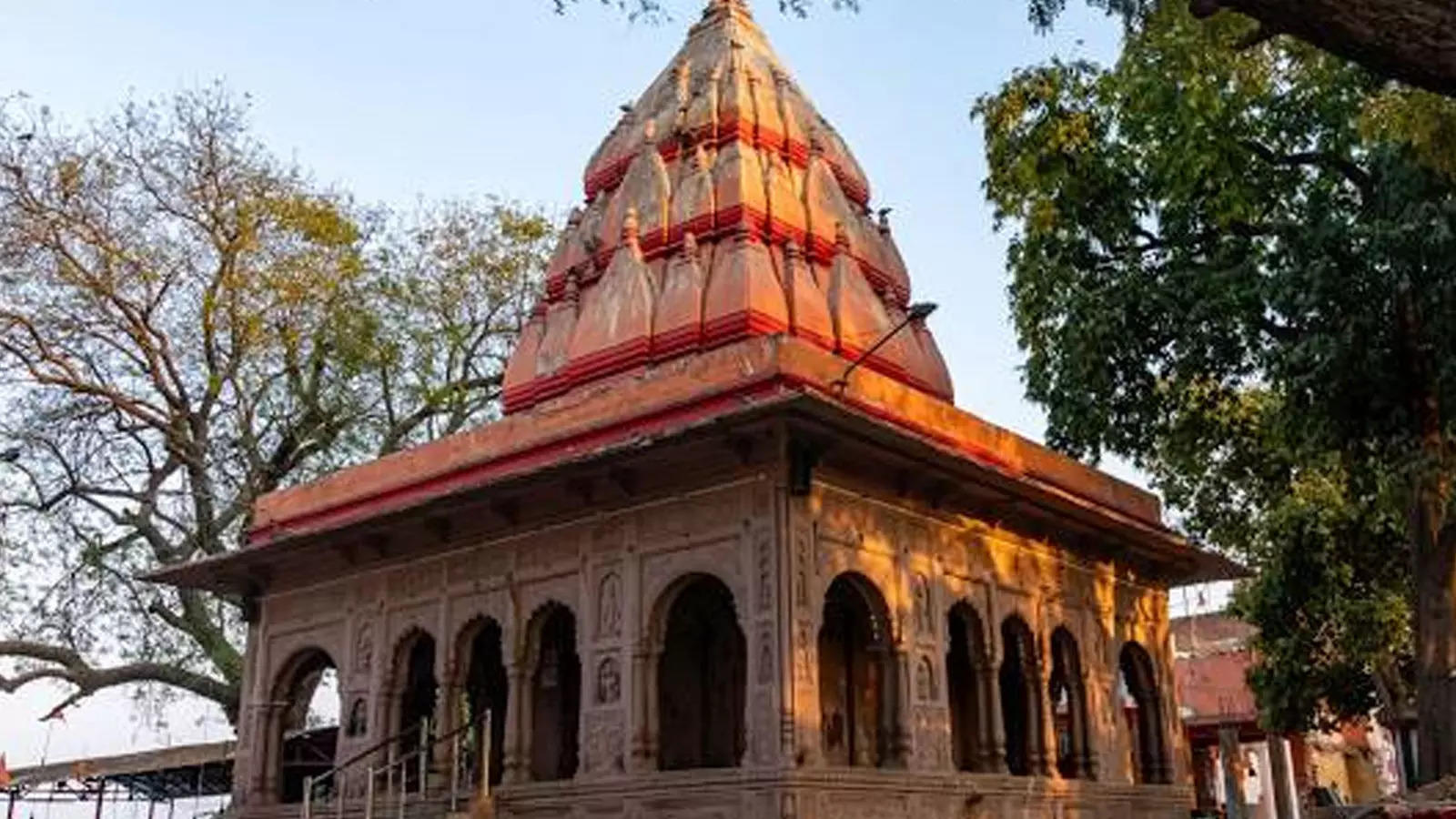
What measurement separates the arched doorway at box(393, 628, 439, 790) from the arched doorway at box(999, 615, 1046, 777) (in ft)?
19.6

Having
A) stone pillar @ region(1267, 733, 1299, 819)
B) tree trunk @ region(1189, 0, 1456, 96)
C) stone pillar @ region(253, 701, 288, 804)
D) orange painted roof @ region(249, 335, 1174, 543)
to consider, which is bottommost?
stone pillar @ region(1267, 733, 1299, 819)

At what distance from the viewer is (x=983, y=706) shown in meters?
13.1

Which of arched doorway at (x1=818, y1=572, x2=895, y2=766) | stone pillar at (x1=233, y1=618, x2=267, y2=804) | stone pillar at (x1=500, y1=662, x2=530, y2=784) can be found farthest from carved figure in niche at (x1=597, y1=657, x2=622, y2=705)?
stone pillar at (x1=233, y1=618, x2=267, y2=804)

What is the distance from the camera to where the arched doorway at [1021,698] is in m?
13.6

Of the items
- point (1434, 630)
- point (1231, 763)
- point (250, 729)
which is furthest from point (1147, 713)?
point (1231, 763)

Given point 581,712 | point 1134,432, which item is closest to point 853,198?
point 1134,432

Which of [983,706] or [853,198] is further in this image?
[853,198]

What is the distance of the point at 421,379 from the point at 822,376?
469 inches

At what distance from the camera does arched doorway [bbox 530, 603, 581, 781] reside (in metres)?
14.3

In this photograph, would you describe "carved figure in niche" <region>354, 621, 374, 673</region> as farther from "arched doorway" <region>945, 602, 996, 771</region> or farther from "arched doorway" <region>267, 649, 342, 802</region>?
"arched doorway" <region>945, 602, 996, 771</region>

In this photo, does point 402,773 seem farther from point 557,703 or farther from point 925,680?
point 925,680

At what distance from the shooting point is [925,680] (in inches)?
476

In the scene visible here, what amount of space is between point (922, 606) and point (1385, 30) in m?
8.43

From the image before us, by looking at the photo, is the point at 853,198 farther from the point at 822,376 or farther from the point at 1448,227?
the point at 1448,227
